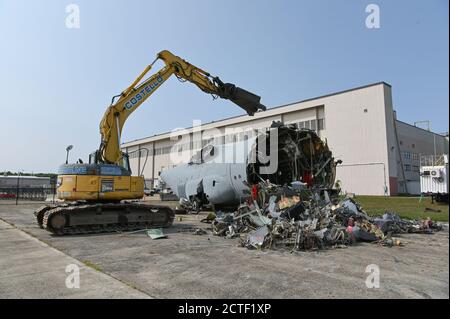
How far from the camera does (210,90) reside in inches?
516

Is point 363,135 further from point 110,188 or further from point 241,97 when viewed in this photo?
point 110,188

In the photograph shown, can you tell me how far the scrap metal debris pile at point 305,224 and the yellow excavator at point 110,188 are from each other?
2751 mm

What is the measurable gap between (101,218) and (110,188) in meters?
0.90

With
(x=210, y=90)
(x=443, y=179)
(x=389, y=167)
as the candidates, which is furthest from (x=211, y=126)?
(x=210, y=90)

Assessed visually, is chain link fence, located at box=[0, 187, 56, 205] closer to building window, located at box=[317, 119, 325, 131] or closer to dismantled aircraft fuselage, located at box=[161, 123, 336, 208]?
dismantled aircraft fuselage, located at box=[161, 123, 336, 208]

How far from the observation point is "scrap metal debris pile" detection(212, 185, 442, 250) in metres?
7.33

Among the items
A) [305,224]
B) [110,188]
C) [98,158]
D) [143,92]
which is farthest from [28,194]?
[305,224]

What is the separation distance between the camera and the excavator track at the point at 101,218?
359 inches

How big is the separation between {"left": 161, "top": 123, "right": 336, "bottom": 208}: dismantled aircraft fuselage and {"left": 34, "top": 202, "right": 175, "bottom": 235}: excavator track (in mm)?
3375

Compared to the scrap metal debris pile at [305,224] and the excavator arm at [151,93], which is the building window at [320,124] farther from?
the scrap metal debris pile at [305,224]

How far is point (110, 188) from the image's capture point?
10.1 metres

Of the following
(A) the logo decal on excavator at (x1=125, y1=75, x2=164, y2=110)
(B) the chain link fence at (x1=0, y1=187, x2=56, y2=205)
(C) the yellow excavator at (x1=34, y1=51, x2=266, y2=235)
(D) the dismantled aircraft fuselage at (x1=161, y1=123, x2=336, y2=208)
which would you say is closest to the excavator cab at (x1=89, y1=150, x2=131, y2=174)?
(C) the yellow excavator at (x1=34, y1=51, x2=266, y2=235)

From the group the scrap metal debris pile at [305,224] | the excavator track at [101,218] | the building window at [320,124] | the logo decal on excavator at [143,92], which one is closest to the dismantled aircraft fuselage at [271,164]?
the scrap metal debris pile at [305,224]

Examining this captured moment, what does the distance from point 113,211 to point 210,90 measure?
5.88m
